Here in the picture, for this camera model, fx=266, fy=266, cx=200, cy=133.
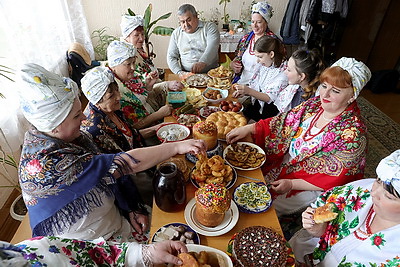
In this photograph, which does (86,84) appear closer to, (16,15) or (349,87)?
(349,87)

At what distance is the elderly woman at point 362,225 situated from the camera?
3.48 feet

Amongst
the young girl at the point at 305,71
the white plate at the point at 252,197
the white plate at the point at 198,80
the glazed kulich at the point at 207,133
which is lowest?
the white plate at the point at 252,197

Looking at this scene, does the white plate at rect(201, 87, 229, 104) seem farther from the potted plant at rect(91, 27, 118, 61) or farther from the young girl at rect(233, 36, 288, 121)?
the potted plant at rect(91, 27, 118, 61)

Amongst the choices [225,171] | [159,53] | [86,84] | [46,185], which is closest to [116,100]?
[86,84]

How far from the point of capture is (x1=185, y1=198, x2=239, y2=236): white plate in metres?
1.31

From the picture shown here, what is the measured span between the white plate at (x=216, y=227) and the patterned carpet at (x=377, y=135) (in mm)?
2438

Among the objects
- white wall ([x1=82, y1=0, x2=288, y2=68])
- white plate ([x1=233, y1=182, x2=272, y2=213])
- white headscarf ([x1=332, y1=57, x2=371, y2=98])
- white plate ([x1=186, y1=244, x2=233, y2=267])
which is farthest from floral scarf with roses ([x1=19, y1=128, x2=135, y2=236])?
white wall ([x1=82, y1=0, x2=288, y2=68])

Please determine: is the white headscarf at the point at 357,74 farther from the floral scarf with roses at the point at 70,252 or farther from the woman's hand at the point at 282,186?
the floral scarf with roses at the point at 70,252

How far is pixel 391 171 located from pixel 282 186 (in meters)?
0.80

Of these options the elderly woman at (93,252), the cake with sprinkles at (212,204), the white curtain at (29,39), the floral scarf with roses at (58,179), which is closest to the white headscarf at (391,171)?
the cake with sprinkles at (212,204)

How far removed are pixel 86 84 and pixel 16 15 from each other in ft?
6.66

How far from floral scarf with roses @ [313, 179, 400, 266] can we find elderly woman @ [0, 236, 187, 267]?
2.53ft

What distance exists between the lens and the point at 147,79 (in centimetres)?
279

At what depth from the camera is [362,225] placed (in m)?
1.26
